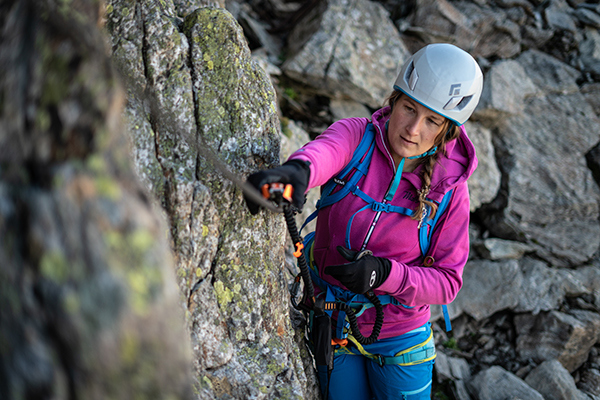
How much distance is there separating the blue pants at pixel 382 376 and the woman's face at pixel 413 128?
→ 6.01 ft

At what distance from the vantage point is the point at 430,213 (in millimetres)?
3578

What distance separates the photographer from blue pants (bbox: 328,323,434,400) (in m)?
3.87

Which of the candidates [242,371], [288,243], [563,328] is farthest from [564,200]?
[242,371]

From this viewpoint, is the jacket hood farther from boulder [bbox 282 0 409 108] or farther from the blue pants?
boulder [bbox 282 0 409 108]

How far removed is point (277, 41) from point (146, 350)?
34.6ft

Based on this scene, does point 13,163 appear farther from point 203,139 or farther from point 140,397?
point 203,139

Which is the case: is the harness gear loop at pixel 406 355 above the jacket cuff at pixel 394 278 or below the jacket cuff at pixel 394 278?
below

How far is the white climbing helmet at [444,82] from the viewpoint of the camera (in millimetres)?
3424

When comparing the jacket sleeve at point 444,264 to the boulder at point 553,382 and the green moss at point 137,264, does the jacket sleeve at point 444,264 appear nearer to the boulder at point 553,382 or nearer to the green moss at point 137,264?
the green moss at point 137,264

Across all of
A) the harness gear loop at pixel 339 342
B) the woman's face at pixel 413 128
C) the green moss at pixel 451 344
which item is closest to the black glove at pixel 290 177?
the woman's face at pixel 413 128

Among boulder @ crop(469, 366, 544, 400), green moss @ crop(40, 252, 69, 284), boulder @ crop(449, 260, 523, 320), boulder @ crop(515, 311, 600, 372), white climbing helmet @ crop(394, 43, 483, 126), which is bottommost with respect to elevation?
boulder @ crop(515, 311, 600, 372)

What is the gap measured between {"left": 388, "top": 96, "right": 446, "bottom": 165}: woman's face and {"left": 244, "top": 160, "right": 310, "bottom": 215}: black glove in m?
1.07

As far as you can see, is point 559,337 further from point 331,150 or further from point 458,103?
point 331,150

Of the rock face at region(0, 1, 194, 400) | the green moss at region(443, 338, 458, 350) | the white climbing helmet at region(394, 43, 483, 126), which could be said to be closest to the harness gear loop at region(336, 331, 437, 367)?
the white climbing helmet at region(394, 43, 483, 126)
